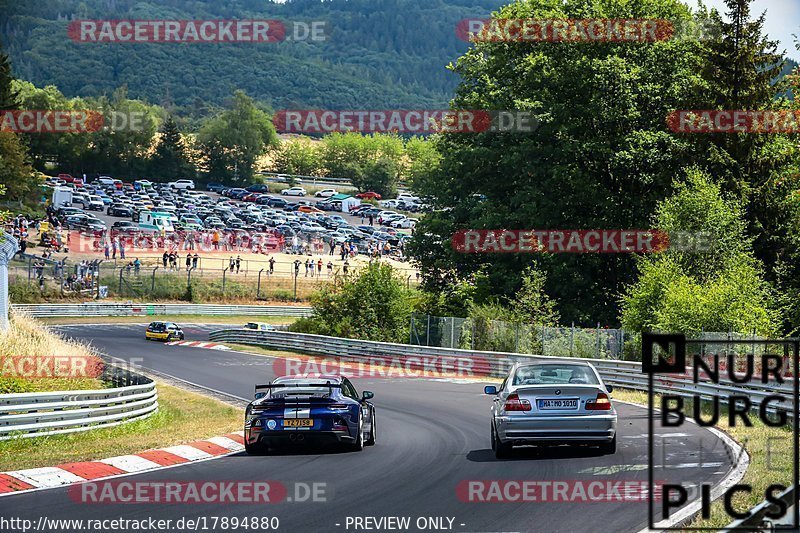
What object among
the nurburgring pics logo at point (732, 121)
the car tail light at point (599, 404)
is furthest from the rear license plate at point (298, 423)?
the nurburgring pics logo at point (732, 121)

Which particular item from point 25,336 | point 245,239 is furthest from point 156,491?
point 245,239

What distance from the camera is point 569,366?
15812 millimetres

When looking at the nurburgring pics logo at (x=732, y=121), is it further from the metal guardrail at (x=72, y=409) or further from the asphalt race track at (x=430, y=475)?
the metal guardrail at (x=72, y=409)

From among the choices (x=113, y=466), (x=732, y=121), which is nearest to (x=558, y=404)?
(x=113, y=466)

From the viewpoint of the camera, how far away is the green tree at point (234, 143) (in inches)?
6668

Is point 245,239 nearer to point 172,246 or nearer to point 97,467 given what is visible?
point 172,246

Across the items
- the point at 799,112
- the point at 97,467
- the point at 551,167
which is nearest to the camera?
the point at 97,467

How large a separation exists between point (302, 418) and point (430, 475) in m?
2.87

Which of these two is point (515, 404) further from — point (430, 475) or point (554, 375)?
point (430, 475)

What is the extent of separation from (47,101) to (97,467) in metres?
146

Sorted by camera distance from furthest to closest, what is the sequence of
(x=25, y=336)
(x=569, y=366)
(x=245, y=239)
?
(x=245, y=239) → (x=25, y=336) → (x=569, y=366)

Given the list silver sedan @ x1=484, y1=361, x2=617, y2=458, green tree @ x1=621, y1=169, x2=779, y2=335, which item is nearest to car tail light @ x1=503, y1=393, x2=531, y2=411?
silver sedan @ x1=484, y1=361, x2=617, y2=458

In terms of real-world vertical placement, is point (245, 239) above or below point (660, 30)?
below

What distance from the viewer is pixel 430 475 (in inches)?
537
